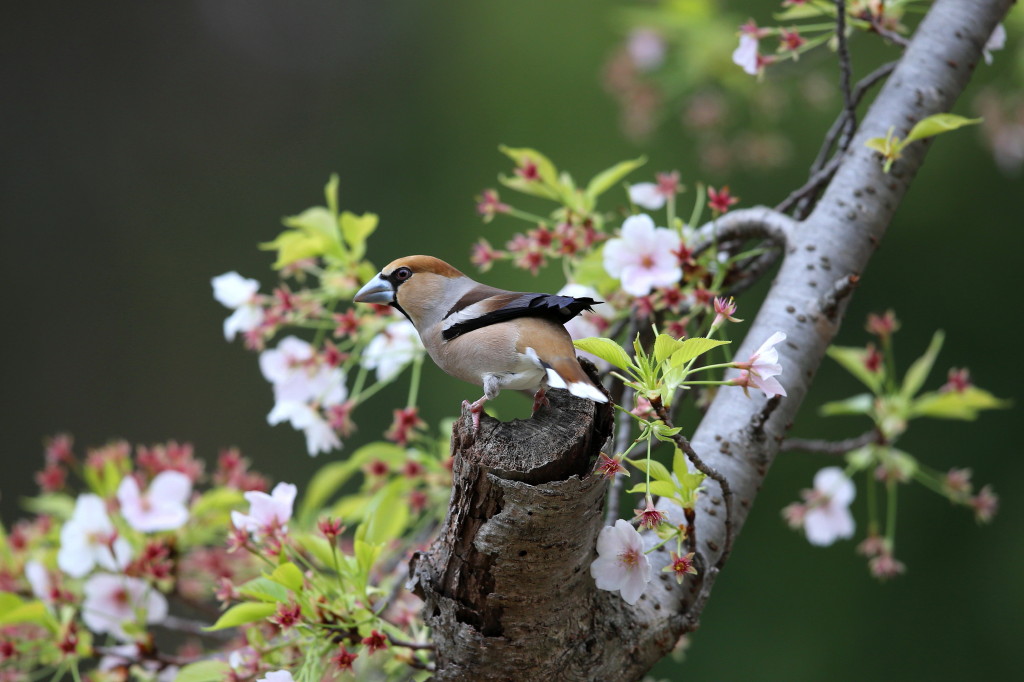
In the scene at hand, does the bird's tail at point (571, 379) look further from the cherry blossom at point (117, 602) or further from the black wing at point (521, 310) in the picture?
the cherry blossom at point (117, 602)

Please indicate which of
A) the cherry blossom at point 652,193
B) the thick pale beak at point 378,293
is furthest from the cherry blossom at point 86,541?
the cherry blossom at point 652,193

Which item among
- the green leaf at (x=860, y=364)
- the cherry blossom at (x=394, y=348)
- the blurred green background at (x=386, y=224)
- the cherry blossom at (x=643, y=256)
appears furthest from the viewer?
the blurred green background at (x=386, y=224)

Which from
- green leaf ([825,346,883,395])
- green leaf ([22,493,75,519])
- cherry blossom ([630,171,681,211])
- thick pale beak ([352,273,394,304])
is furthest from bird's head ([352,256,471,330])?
green leaf ([22,493,75,519])

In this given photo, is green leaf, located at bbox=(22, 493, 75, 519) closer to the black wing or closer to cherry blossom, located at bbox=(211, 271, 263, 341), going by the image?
cherry blossom, located at bbox=(211, 271, 263, 341)

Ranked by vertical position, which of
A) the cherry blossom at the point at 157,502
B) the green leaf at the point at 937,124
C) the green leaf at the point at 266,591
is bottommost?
the cherry blossom at the point at 157,502

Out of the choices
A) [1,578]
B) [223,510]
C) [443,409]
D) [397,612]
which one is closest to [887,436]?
[397,612]

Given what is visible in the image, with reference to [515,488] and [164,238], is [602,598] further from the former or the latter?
[164,238]

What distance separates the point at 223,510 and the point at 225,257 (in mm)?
2155

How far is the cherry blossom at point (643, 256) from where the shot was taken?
79 cm

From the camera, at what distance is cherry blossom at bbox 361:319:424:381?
89cm

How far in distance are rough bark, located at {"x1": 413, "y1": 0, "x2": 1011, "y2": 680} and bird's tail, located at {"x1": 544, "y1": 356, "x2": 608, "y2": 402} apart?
0.09 feet

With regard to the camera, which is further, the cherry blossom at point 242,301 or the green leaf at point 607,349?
the cherry blossom at point 242,301

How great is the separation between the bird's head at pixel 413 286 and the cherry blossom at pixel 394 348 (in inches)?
5.6

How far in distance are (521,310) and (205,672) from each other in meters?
0.39
